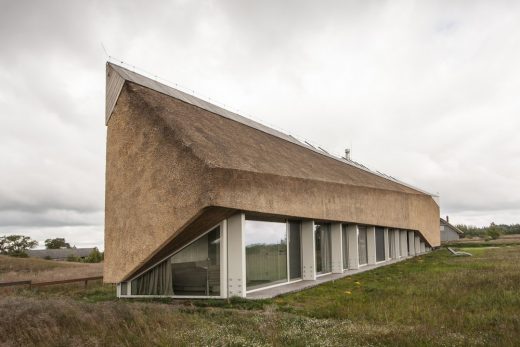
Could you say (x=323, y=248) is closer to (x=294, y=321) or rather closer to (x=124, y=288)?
(x=124, y=288)

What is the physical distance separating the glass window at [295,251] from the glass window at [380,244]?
10954mm

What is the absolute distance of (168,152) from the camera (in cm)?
1345

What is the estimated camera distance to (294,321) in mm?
9445

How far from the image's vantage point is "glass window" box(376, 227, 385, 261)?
89.8 ft

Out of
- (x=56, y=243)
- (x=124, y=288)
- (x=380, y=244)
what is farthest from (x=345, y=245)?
(x=56, y=243)

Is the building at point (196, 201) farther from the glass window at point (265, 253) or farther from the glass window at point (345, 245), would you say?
the glass window at point (345, 245)

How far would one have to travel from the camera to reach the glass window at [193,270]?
13.7 metres

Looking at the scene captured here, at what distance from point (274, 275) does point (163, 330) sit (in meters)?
8.01

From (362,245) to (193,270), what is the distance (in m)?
13.9

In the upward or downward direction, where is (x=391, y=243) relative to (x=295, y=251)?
downward

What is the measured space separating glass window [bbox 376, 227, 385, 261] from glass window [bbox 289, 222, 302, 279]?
11.0 metres

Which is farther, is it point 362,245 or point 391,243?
point 391,243

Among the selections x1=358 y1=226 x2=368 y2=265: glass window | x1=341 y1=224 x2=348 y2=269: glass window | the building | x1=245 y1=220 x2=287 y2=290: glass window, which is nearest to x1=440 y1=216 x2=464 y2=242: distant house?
x1=358 y1=226 x2=368 y2=265: glass window

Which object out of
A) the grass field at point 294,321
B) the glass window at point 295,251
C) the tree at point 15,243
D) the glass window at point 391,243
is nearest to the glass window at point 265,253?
the glass window at point 295,251
